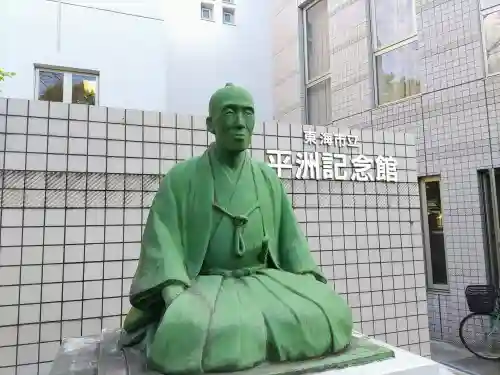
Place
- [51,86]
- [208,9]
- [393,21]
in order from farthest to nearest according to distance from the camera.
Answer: [208,9]
[393,21]
[51,86]

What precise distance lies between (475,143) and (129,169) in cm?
478

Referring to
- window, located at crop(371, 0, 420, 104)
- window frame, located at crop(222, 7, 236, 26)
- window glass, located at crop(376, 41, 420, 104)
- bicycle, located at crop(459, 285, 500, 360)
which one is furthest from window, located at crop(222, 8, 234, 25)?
bicycle, located at crop(459, 285, 500, 360)

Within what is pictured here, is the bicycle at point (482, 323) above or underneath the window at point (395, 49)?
underneath

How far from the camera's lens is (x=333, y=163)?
15.7 ft

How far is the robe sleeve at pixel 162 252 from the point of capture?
2107 mm

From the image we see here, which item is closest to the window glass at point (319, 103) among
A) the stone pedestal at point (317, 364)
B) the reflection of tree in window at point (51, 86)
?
the reflection of tree in window at point (51, 86)

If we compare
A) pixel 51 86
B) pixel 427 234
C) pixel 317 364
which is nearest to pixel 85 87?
pixel 51 86

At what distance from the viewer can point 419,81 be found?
6824mm

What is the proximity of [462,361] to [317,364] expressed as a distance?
4397 millimetres

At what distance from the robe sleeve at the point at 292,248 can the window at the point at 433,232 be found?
4.61m

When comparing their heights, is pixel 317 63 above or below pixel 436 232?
above

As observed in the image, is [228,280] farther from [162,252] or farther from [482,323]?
[482,323]

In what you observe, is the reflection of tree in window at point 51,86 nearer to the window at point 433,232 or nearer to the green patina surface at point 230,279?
the green patina surface at point 230,279

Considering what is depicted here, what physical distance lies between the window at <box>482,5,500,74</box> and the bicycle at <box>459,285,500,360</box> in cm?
302
